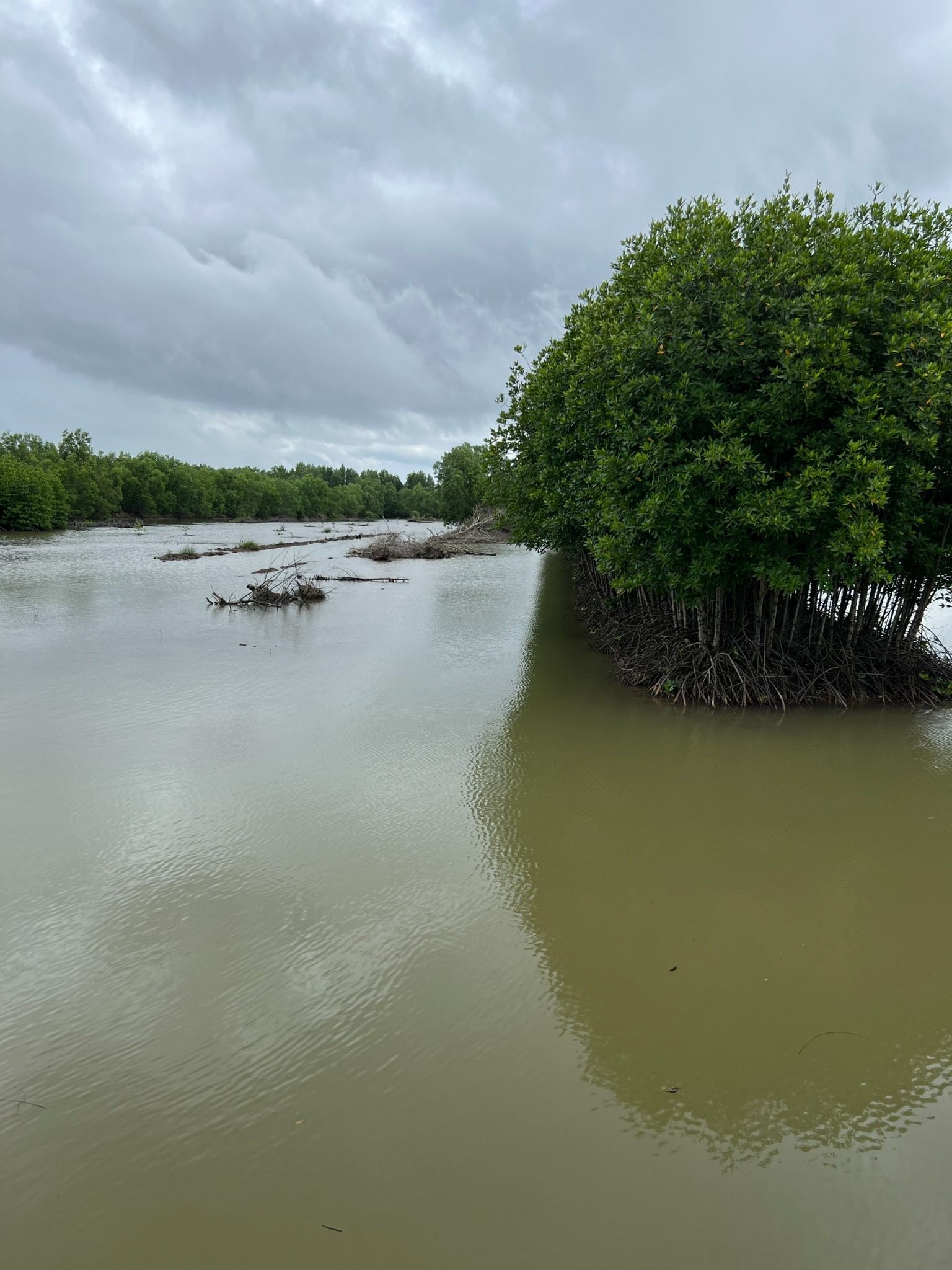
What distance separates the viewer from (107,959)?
3881 mm

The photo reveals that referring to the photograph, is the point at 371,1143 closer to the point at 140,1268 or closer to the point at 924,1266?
the point at 140,1268

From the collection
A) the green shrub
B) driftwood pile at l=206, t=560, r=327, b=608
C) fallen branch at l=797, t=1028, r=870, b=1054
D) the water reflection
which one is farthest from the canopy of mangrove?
the green shrub

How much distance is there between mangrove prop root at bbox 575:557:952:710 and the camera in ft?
31.5

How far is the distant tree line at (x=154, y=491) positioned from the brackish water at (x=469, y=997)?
626 inches

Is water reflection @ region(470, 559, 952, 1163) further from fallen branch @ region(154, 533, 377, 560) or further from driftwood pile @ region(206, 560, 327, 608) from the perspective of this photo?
fallen branch @ region(154, 533, 377, 560)

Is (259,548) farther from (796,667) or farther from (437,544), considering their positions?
(796,667)

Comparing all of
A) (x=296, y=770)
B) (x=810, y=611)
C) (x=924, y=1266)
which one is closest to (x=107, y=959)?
(x=296, y=770)

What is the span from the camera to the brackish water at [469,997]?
8.08 ft

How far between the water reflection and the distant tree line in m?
15.3

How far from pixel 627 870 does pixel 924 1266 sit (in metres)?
2.71

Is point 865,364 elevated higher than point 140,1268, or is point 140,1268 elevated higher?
point 865,364

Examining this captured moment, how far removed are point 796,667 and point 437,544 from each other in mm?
30919

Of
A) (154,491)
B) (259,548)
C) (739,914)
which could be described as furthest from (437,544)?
(154,491)

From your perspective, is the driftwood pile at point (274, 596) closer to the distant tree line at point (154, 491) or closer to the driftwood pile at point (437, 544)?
the distant tree line at point (154, 491)
